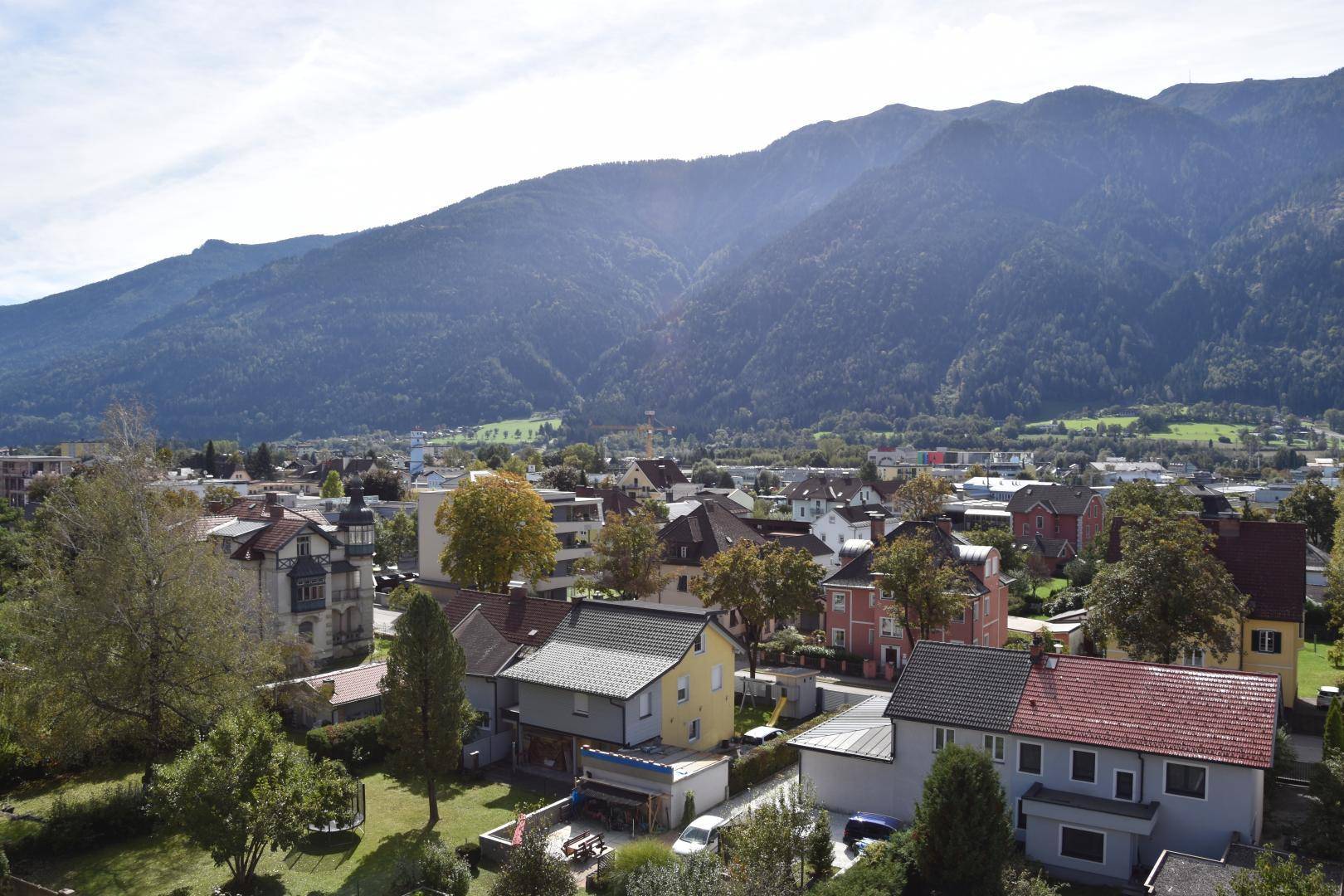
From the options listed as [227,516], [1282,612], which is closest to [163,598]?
[227,516]

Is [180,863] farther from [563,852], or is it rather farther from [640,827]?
[640,827]

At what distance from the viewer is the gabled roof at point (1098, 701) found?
79.8ft

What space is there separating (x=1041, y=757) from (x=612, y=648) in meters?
15.5

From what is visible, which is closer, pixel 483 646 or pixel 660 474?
pixel 483 646

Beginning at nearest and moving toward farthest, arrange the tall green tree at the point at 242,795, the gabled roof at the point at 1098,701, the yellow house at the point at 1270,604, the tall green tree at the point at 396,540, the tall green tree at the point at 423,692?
the tall green tree at the point at 242,795, the gabled roof at the point at 1098,701, the tall green tree at the point at 423,692, the yellow house at the point at 1270,604, the tall green tree at the point at 396,540

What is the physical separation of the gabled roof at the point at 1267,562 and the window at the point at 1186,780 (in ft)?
57.8

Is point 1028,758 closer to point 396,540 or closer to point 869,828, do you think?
point 869,828

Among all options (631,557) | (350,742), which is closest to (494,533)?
(631,557)

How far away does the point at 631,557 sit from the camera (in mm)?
51562

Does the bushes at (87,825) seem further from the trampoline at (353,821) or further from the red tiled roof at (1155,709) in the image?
the red tiled roof at (1155,709)

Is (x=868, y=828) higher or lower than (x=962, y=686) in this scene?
lower

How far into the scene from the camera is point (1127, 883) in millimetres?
23828

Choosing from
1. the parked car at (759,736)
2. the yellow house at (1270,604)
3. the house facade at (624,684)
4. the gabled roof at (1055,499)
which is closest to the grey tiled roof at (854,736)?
the parked car at (759,736)

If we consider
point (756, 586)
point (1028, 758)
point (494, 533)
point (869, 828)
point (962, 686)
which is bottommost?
point (869, 828)
